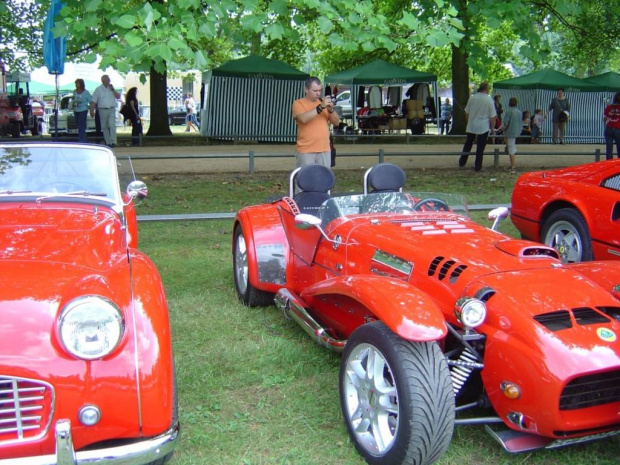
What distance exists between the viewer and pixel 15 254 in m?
3.63

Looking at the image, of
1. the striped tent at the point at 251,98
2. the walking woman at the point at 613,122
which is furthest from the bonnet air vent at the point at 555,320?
the striped tent at the point at 251,98

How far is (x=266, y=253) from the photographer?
19.1 feet

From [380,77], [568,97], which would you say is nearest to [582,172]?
[380,77]

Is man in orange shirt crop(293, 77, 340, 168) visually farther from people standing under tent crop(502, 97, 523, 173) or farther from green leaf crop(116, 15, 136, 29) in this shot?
people standing under tent crop(502, 97, 523, 173)

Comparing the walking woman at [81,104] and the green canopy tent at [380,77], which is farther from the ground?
the green canopy tent at [380,77]

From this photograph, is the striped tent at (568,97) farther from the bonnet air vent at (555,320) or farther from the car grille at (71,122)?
the bonnet air vent at (555,320)

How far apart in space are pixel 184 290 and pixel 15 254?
2.95m

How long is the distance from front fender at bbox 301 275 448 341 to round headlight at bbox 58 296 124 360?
4.16 feet

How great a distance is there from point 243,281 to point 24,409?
11.2 ft

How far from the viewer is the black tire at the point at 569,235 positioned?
6762mm

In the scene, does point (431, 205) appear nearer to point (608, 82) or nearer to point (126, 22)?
point (126, 22)

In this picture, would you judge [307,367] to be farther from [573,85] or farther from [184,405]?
[573,85]

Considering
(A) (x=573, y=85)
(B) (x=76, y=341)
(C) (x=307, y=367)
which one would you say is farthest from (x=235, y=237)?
(A) (x=573, y=85)

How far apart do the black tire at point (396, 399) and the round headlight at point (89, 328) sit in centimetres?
125
